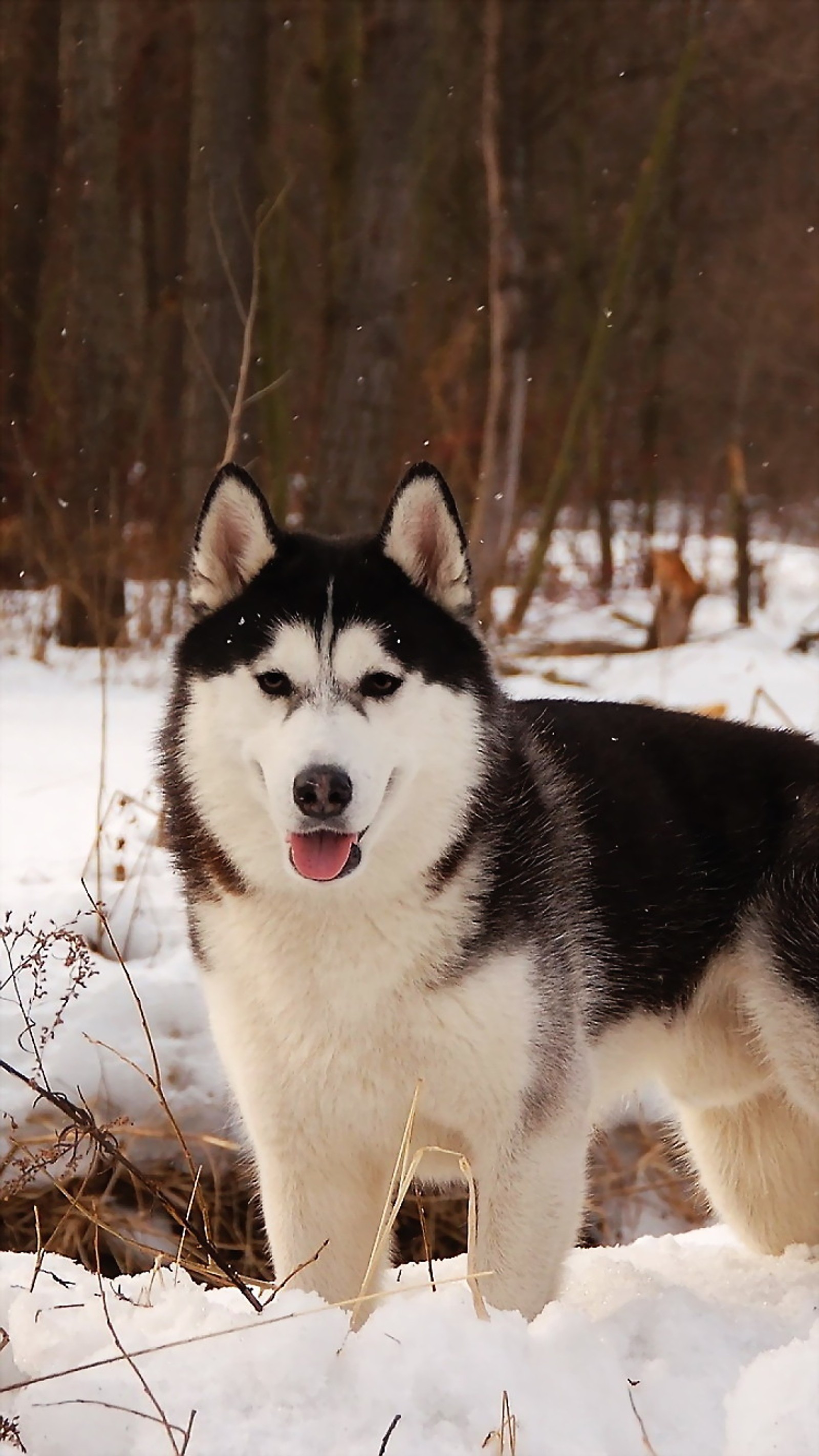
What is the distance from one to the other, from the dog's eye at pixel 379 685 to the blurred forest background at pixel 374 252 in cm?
177

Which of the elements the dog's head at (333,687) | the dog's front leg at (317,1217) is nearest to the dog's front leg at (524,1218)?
the dog's front leg at (317,1217)

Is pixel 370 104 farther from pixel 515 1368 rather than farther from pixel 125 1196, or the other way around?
pixel 515 1368

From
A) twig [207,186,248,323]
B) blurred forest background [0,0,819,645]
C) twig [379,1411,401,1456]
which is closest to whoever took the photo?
twig [379,1411,401,1456]

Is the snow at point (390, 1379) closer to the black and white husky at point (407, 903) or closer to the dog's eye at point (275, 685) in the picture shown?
the black and white husky at point (407, 903)

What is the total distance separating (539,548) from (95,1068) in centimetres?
745

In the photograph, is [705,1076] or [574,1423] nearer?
[574,1423]

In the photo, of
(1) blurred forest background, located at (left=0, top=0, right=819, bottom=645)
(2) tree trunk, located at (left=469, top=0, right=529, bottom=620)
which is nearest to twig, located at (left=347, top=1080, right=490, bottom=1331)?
(1) blurred forest background, located at (left=0, top=0, right=819, bottom=645)

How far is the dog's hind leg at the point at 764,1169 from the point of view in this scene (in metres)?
3.16

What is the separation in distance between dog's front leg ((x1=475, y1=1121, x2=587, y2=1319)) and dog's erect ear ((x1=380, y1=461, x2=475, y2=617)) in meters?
1.01

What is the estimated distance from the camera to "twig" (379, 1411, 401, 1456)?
1.79m

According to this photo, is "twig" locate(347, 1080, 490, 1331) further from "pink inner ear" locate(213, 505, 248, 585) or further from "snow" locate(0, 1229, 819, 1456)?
"pink inner ear" locate(213, 505, 248, 585)

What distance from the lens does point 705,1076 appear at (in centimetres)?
303

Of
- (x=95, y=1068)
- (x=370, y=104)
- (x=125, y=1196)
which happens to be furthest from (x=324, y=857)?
(x=370, y=104)

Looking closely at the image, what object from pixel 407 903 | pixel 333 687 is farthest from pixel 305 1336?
pixel 333 687
